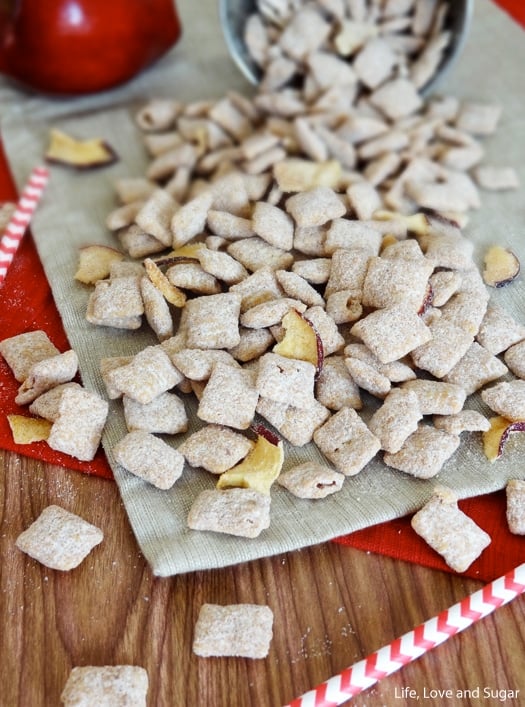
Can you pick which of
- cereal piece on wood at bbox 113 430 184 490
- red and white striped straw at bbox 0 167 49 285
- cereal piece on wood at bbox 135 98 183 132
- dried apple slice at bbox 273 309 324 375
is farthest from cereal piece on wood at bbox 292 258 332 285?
cereal piece on wood at bbox 135 98 183 132

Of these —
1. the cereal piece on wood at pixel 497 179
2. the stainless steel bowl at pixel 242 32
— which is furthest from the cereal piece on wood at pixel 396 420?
the stainless steel bowl at pixel 242 32

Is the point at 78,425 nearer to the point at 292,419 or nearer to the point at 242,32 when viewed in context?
the point at 292,419

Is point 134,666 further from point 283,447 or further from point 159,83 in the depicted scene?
point 159,83

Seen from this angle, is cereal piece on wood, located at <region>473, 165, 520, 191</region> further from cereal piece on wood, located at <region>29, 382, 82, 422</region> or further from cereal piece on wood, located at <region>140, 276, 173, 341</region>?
cereal piece on wood, located at <region>29, 382, 82, 422</region>

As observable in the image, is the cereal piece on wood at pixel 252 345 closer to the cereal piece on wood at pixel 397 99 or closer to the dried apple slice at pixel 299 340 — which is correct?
the dried apple slice at pixel 299 340

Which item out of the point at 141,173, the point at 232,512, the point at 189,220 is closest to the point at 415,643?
the point at 232,512

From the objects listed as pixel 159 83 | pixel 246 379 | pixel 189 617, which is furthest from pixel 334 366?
pixel 159 83
